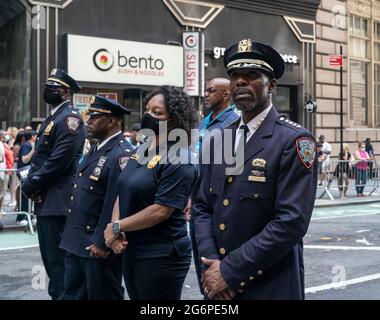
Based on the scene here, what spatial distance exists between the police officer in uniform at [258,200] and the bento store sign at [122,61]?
1449 cm

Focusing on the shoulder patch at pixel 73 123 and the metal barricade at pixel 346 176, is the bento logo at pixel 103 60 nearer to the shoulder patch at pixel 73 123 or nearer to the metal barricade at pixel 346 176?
the metal barricade at pixel 346 176

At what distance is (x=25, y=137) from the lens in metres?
12.9

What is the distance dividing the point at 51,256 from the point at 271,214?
297 centimetres

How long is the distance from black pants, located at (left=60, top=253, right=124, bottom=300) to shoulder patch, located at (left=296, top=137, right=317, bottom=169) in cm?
196

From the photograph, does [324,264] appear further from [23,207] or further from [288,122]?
[23,207]

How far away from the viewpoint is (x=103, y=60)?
17859 mm

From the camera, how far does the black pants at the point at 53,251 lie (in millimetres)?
5414

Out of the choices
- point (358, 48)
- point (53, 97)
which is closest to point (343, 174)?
point (358, 48)

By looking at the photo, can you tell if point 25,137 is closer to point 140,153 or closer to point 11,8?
point 11,8

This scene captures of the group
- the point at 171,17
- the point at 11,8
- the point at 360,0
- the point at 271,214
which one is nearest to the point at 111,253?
the point at 271,214

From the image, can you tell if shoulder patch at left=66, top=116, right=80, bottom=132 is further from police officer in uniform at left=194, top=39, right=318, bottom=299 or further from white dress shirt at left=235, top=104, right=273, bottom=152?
white dress shirt at left=235, top=104, right=273, bottom=152

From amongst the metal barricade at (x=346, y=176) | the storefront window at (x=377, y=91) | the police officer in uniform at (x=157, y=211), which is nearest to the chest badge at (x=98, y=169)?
the police officer in uniform at (x=157, y=211)

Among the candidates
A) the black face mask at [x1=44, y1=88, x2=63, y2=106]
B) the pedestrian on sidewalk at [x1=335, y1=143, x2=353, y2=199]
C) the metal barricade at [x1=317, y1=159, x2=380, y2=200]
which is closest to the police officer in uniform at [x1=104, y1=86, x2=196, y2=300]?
the black face mask at [x1=44, y1=88, x2=63, y2=106]

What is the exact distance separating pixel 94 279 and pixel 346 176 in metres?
15.4
